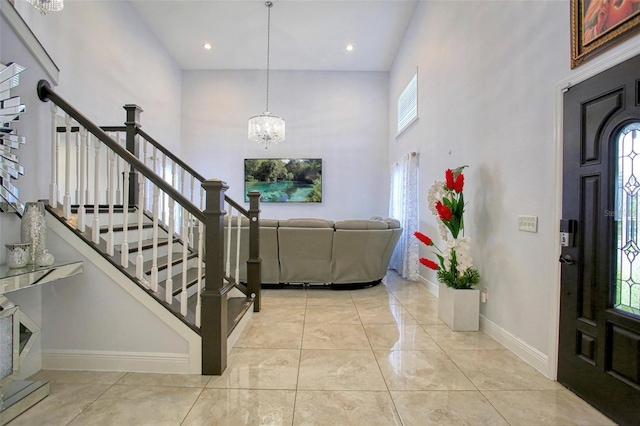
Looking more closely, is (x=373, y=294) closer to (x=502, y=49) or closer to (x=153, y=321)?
(x=153, y=321)

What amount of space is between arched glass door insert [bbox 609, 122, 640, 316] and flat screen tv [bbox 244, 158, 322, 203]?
569 centimetres

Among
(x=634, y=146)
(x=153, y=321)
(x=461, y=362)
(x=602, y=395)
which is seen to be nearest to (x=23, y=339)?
(x=153, y=321)

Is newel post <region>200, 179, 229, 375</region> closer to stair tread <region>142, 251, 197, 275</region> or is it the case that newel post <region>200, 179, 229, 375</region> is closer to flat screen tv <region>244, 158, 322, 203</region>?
stair tread <region>142, 251, 197, 275</region>

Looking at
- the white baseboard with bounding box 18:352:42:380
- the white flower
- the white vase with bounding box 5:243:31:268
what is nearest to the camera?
the white vase with bounding box 5:243:31:268

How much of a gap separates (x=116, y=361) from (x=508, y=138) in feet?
11.5

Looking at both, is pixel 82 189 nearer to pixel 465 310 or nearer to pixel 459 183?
pixel 459 183

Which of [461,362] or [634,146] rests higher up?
[634,146]

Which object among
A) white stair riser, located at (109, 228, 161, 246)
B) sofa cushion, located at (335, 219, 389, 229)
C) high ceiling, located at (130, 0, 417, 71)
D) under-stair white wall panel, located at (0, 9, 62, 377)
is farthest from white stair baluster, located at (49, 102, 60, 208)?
high ceiling, located at (130, 0, 417, 71)

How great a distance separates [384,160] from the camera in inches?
283

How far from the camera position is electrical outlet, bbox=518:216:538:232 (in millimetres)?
2225

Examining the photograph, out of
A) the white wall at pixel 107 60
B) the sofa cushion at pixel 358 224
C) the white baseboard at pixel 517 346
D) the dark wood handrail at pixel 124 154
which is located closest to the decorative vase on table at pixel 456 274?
the white baseboard at pixel 517 346

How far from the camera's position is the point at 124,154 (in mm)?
2098

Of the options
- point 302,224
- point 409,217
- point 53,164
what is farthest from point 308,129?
point 53,164

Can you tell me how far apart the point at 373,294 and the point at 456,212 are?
1.74 meters
